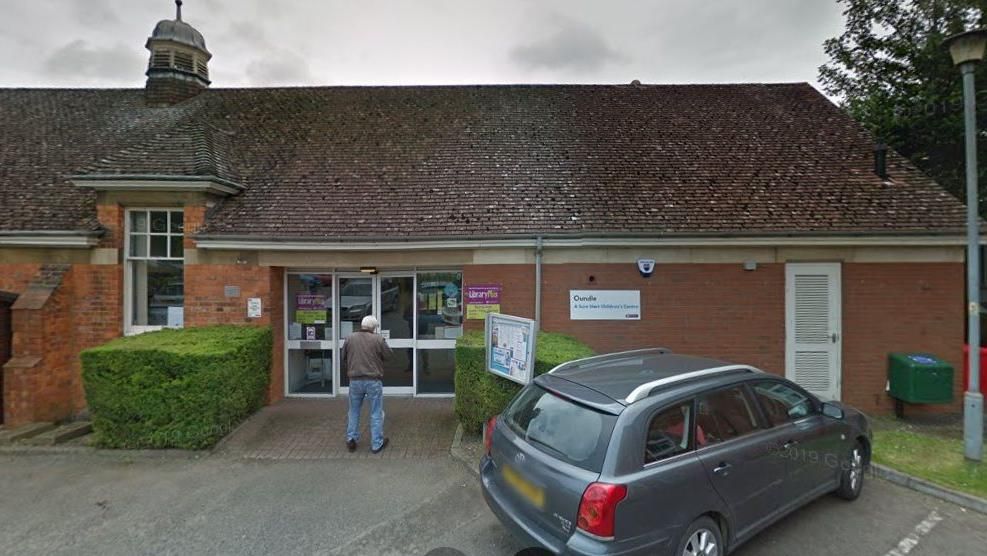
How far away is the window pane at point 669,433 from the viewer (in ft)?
9.28

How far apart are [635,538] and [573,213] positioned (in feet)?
17.4

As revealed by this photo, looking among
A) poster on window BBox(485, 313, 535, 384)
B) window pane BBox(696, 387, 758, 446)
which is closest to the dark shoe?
poster on window BBox(485, 313, 535, 384)

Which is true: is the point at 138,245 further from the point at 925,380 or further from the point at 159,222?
the point at 925,380

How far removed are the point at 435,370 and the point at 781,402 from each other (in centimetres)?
530

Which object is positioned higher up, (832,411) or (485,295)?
(485,295)

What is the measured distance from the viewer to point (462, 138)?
913 cm

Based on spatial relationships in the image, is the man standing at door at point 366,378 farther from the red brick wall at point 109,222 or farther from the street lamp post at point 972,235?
the street lamp post at point 972,235

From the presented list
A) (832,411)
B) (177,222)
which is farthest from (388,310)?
(832,411)

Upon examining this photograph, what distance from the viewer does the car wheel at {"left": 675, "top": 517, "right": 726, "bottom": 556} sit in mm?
2830

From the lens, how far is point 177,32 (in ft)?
35.1

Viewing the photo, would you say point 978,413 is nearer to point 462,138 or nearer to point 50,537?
point 462,138

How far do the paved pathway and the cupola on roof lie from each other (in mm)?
10097

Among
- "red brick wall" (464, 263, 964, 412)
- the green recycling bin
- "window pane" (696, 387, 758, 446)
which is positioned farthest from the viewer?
"red brick wall" (464, 263, 964, 412)

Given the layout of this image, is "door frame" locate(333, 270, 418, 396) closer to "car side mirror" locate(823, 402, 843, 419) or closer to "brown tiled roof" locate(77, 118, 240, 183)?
"brown tiled roof" locate(77, 118, 240, 183)
